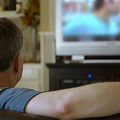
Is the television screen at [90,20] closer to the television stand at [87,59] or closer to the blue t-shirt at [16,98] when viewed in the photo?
the television stand at [87,59]

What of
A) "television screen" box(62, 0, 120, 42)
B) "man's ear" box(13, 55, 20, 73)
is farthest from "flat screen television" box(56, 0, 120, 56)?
"man's ear" box(13, 55, 20, 73)

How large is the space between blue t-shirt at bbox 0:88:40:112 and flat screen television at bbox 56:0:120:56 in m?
2.55

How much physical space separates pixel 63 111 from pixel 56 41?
8.87ft

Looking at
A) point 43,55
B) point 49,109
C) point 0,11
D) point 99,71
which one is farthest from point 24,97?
point 0,11

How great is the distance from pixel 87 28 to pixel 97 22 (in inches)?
4.8

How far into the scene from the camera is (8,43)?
1.24m

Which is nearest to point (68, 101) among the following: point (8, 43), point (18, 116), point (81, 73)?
point (18, 116)

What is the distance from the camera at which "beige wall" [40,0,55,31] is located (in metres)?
3.94

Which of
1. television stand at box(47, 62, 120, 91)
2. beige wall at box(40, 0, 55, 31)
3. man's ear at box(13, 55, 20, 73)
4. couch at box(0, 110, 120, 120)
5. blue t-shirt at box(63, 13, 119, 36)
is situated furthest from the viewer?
beige wall at box(40, 0, 55, 31)

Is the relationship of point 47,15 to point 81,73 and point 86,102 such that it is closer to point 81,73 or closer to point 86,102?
point 81,73

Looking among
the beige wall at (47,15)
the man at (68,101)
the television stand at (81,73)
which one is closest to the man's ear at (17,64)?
the man at (68,101)

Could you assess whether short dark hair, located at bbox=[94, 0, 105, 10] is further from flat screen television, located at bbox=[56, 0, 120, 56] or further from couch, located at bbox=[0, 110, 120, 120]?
couch, located at bbox=[0, 110, 120, 120]

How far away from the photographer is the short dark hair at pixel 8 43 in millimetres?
1225

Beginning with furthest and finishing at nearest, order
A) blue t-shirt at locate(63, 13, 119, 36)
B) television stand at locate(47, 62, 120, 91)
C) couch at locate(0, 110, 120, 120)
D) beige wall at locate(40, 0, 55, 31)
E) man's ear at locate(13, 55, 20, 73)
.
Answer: beige wall at locate(40, 0, 55, 31) → blue t-shirt at locate(63, 13, 119, 36) → television stand at locate(47, 62, 120, 91) → man's ear at locate(13, 55, 20, 73) → couch at locate(0, 110, 120, 120)
